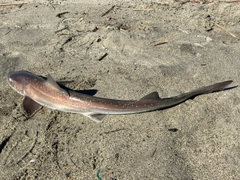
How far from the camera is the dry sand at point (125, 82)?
2939mm

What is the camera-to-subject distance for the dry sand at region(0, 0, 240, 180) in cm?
294

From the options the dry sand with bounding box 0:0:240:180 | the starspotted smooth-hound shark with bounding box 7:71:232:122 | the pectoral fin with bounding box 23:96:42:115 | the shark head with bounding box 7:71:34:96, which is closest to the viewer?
the dry sand with bounding box 0:0:240:180

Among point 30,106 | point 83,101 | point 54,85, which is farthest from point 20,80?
point 83,101

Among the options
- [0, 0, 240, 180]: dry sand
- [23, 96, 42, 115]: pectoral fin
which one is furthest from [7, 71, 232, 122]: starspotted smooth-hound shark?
[0, 0, 240, 180]: dry sand

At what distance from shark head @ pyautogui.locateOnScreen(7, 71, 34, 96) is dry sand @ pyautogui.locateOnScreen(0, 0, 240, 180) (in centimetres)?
15

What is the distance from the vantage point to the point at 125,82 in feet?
13.4

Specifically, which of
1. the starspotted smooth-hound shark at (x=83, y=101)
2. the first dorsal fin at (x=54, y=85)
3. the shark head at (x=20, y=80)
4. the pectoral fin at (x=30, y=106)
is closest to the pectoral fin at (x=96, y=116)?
the starspotted smooth-hound shark at (x=83, y=101)

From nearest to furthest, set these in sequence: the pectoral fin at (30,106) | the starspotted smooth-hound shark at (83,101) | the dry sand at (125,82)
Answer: the dry sand at (125,82) < the starspotted smooth-hound shark at (83,101) < the pectoral fin at (30,106)

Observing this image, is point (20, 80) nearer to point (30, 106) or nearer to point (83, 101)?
point (30, 106)

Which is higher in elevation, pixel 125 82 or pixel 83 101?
pixel 83 101

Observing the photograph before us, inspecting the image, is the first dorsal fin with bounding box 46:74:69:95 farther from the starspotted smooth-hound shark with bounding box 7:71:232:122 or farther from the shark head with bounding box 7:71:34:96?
the shark head with bounding box 7:71:34:96

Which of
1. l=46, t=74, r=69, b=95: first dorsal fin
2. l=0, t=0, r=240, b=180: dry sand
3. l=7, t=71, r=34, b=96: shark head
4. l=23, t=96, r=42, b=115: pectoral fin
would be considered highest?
l=46, t=74, r=69, b=95: first dorsal fin

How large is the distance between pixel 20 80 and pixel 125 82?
1.44m

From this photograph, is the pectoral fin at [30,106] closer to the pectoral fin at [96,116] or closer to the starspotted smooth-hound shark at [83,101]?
the starspotted smooth-hound shark at [83,101]
